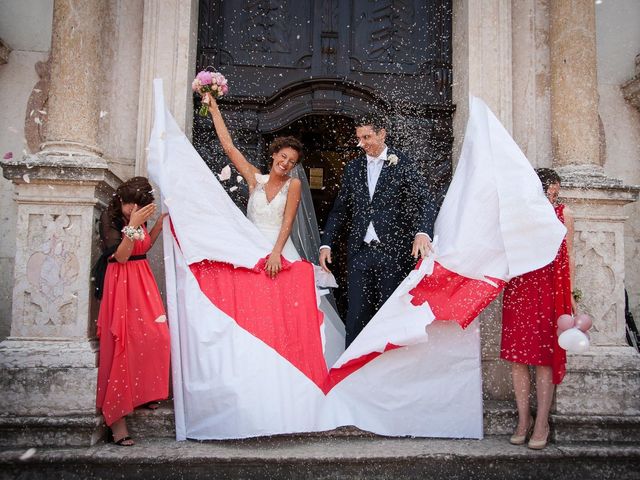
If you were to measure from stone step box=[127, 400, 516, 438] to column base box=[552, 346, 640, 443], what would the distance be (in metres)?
0.35

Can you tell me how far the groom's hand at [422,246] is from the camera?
4.48 meters

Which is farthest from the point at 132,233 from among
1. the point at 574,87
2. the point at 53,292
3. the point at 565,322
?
the point at 574,87

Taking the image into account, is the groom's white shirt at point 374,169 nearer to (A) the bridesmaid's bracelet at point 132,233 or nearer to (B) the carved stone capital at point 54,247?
(A) the bridesmaid's bracelet at point 132,233

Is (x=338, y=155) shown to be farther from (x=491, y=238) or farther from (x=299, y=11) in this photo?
(x=491, y=238)

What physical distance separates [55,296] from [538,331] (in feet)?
11.1

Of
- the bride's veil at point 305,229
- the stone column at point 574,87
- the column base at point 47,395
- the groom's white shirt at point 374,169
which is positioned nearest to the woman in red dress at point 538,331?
the stone column at point 574,87

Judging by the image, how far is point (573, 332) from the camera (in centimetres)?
398

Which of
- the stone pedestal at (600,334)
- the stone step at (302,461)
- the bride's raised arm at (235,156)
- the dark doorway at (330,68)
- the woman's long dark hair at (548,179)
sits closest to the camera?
the stone step at (302,461)

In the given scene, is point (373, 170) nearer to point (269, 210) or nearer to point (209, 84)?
point (269, 210)

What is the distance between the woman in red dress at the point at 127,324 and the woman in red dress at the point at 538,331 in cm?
246

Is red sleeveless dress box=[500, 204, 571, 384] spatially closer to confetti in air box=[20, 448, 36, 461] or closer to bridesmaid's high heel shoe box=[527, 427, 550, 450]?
bridesmaid's high heel shoe box=[527, 427, 550, 450]

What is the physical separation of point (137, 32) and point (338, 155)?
3079 millimetres

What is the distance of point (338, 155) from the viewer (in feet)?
25.7

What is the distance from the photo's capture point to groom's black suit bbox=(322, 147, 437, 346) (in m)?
4.82
